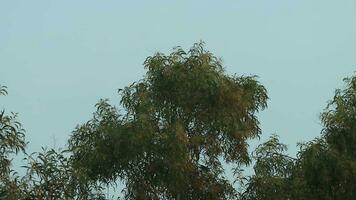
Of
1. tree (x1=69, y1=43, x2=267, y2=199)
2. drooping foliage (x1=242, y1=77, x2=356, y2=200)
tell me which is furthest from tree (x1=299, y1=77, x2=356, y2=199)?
tree (x1=69, y1=43, x2=267, y2=199)

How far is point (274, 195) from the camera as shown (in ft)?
47.4

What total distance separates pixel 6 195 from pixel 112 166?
5.42 metres

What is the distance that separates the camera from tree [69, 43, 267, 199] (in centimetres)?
1428

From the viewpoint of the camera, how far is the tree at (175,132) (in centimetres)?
1428

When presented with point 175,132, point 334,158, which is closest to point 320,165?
point 334,158

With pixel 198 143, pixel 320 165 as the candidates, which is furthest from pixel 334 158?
pixel 198 143

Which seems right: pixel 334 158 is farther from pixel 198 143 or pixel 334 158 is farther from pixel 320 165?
pixel 198 143

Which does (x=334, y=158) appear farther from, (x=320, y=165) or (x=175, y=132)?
(x=175, y=132)

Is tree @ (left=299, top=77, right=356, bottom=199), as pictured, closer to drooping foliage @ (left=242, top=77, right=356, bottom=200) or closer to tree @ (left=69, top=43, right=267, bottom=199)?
drooping foliage @ (left=242, top=77, right=356, bottom=200)

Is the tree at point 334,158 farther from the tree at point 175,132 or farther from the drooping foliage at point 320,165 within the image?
the tree at point 175,132

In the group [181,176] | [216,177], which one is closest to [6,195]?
[181,176]

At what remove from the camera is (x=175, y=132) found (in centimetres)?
1408

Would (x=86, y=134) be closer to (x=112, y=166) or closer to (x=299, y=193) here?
(x=112, y=166)

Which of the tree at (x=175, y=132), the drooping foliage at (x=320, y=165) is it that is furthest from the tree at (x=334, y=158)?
the tree at (x=175, y=132)
